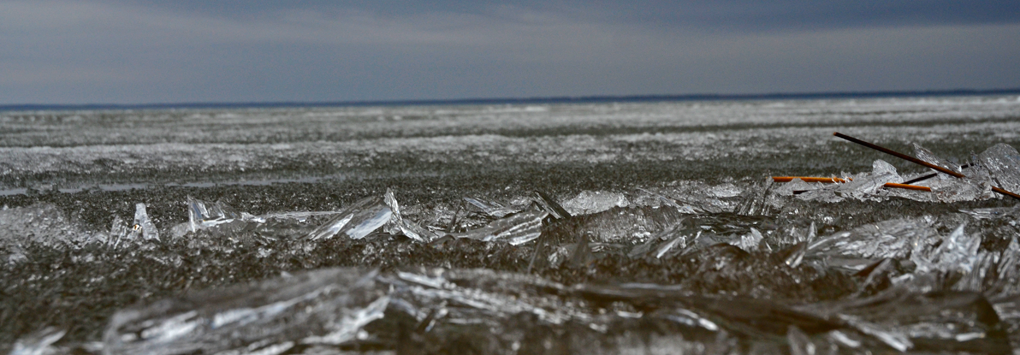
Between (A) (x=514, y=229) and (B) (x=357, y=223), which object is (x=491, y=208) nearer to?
(A) (x=514, y=229)

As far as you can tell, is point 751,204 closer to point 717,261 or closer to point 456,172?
point 717,261

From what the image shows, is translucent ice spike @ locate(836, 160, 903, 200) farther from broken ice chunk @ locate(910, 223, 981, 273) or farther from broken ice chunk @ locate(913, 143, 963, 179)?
broken ice chunk @ locate(910, 223, 981, 273)

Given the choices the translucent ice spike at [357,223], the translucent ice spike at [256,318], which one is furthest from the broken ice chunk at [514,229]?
the translucent ice spike at [256,318]

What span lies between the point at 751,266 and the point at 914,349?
59 centimetres

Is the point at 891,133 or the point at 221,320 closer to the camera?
the point at 221,320

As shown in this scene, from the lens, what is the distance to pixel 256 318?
165cm

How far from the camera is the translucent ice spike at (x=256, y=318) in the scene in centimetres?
158

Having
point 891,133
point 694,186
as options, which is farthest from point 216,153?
point 891,133

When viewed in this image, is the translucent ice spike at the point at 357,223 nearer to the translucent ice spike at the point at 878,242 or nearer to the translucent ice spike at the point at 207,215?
the translucent ice spike at the point at 207,215

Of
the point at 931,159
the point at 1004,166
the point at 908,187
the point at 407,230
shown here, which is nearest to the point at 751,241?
the point at 407,230

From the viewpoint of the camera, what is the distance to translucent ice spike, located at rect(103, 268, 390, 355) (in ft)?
5.17

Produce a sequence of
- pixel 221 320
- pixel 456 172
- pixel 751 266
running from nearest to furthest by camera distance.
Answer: pixel 221 320
pixel 751 266
pixel 456 172

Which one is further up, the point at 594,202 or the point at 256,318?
the point at 256,318

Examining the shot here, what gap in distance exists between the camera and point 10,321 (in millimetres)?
1868
